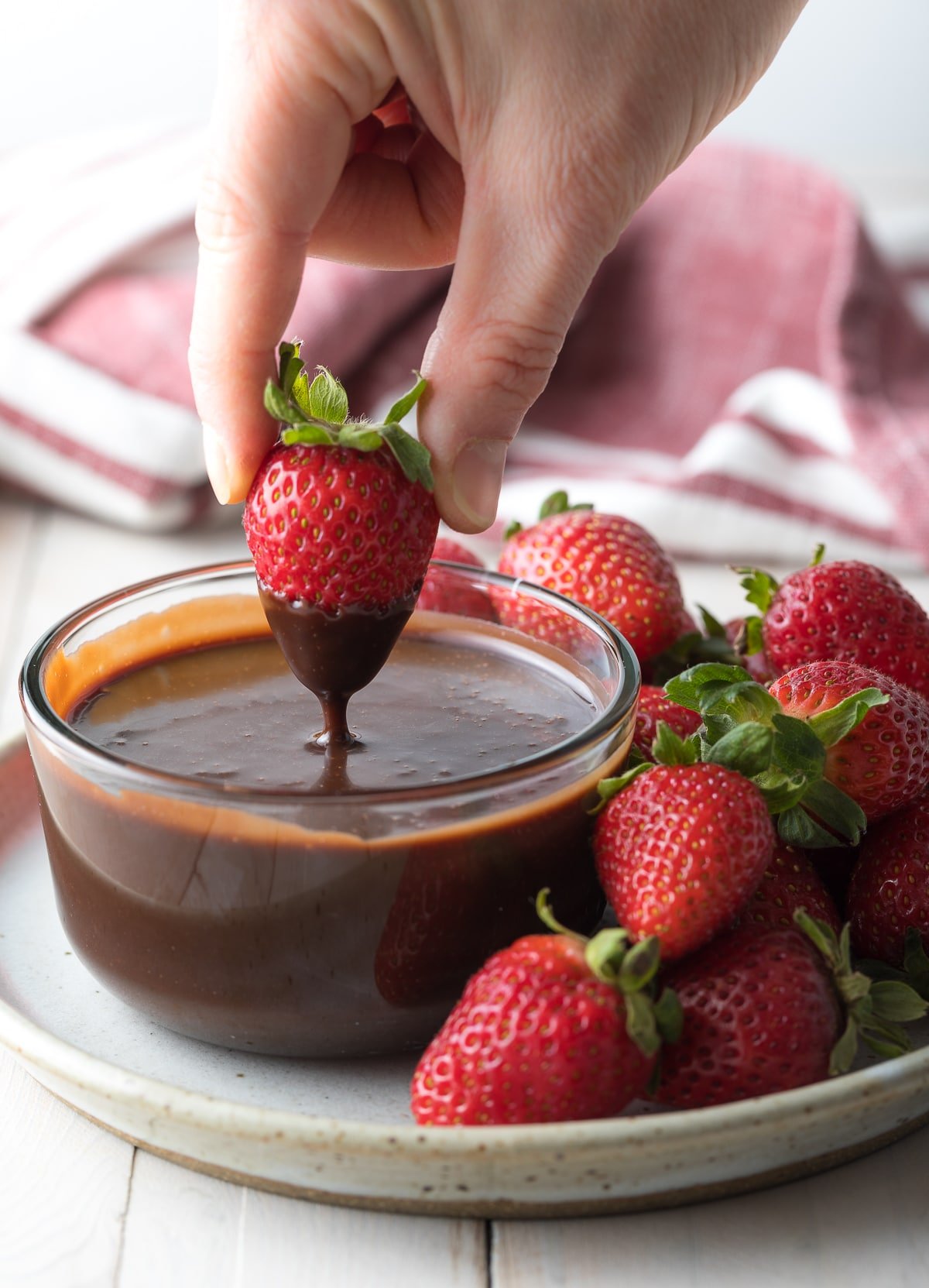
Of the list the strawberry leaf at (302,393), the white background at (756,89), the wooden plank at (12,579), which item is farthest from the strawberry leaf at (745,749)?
the white background at (756,89)

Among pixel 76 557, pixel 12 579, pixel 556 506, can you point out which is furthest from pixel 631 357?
pixel 556 506

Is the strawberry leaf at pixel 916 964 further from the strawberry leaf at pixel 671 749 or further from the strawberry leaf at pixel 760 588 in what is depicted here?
the strawberry leaf at pixel 760 588

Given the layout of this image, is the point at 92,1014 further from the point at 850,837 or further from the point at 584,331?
the point at 584,331

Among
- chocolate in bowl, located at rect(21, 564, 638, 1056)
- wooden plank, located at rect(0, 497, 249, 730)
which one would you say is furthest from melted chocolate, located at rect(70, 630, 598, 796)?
wooden plank, located at rect(0, 497, 249, 730)

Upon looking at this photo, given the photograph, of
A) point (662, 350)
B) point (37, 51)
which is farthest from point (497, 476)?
point (37, 51)

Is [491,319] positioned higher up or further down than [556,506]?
higher up

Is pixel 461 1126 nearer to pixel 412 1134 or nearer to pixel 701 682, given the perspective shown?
pixel 412 1134
